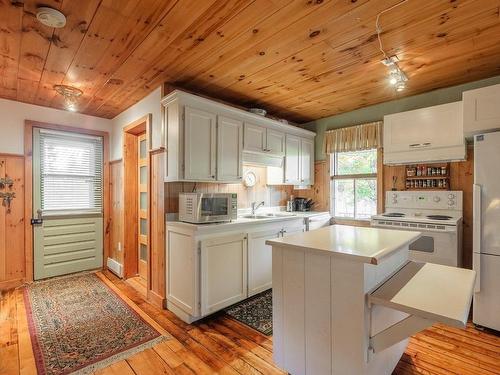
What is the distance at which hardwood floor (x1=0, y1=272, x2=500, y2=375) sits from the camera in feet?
6.17

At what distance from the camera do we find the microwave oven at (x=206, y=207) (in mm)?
2559

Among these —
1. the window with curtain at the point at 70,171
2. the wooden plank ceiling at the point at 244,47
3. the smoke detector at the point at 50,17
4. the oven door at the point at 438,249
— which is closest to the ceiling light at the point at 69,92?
the wooden plank ceiling at the point at 244,47

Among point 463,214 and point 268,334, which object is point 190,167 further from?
point 463,214

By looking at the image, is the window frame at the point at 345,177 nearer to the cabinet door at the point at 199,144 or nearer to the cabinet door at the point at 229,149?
the cabinet door at the point at 229,149

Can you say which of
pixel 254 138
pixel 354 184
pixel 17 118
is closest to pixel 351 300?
pixel 254 138

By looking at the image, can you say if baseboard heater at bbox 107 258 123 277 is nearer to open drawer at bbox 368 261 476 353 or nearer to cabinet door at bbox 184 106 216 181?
cabinet door at bbox 184 106 216 181

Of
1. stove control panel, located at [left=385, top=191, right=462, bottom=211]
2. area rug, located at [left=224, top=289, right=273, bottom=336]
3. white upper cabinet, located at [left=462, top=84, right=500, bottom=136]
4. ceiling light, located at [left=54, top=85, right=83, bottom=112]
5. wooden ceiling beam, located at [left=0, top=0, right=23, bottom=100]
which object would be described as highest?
wooden ceiling beam, located at [left=0, top=0, right=23, bottom=100]

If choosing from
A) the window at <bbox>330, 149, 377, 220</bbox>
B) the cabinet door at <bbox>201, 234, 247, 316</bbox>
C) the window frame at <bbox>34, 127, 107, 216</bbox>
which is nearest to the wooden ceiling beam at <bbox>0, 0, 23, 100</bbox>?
the window frame at <bbox>34, 127, 107, 216</bbox>

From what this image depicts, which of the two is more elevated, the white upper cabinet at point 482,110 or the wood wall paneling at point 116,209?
the white upper cabinet at point 482,110

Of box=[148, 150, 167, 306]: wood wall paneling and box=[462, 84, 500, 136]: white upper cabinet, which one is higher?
box=[462, 84, 500, 136]: white upper cabinet

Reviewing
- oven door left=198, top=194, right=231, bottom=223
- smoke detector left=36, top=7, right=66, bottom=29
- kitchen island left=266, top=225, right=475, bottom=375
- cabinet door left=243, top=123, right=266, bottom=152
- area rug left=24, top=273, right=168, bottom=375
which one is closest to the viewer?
kitchen island left=266, top=225, right=475, bottom=375

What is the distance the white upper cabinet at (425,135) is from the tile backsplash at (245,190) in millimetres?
1670

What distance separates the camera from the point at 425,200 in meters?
3.23

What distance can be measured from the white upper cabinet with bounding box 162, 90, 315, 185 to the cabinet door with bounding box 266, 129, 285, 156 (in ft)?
0.07
